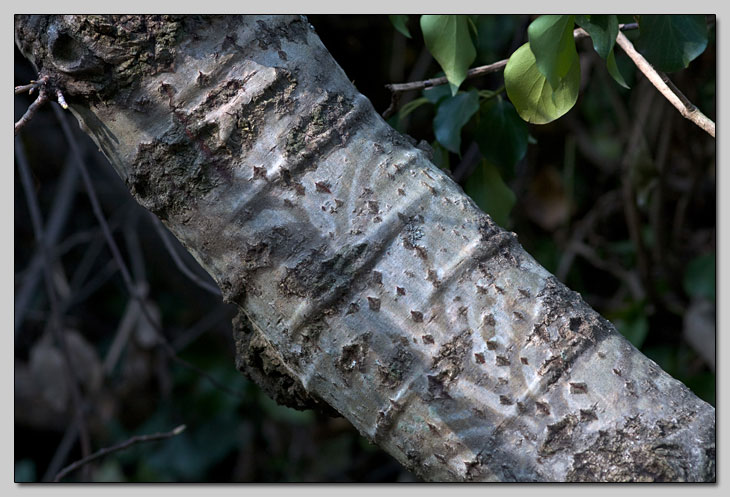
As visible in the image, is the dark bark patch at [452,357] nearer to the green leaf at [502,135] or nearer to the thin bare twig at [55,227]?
the green leaf at [502,135]

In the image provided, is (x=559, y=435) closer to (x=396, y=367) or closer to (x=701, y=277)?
(x=396, y=367)

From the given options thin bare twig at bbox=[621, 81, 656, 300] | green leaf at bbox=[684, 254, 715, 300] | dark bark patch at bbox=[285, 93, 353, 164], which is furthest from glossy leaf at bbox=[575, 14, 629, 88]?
green leaf at bbox=[684, 254, 715, 300]

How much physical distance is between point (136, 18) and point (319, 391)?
0.34m

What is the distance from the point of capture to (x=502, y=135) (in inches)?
29.4

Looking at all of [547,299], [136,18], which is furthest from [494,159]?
[136,18]

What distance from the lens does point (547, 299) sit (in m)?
0.51

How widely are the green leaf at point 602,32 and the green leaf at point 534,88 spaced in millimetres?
23

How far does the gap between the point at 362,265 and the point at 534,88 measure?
0.24m

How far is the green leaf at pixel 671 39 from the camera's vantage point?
2.08 feet

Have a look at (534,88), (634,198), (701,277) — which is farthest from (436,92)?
(701,277)

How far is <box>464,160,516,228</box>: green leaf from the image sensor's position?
2.54 feet

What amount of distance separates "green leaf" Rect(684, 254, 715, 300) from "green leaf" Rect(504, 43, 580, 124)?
0.87m

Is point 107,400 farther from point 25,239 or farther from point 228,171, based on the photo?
point 228,171

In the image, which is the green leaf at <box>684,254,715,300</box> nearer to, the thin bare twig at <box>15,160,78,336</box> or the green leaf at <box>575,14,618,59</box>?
the green leaf at <box>575,14,618,59</box>
